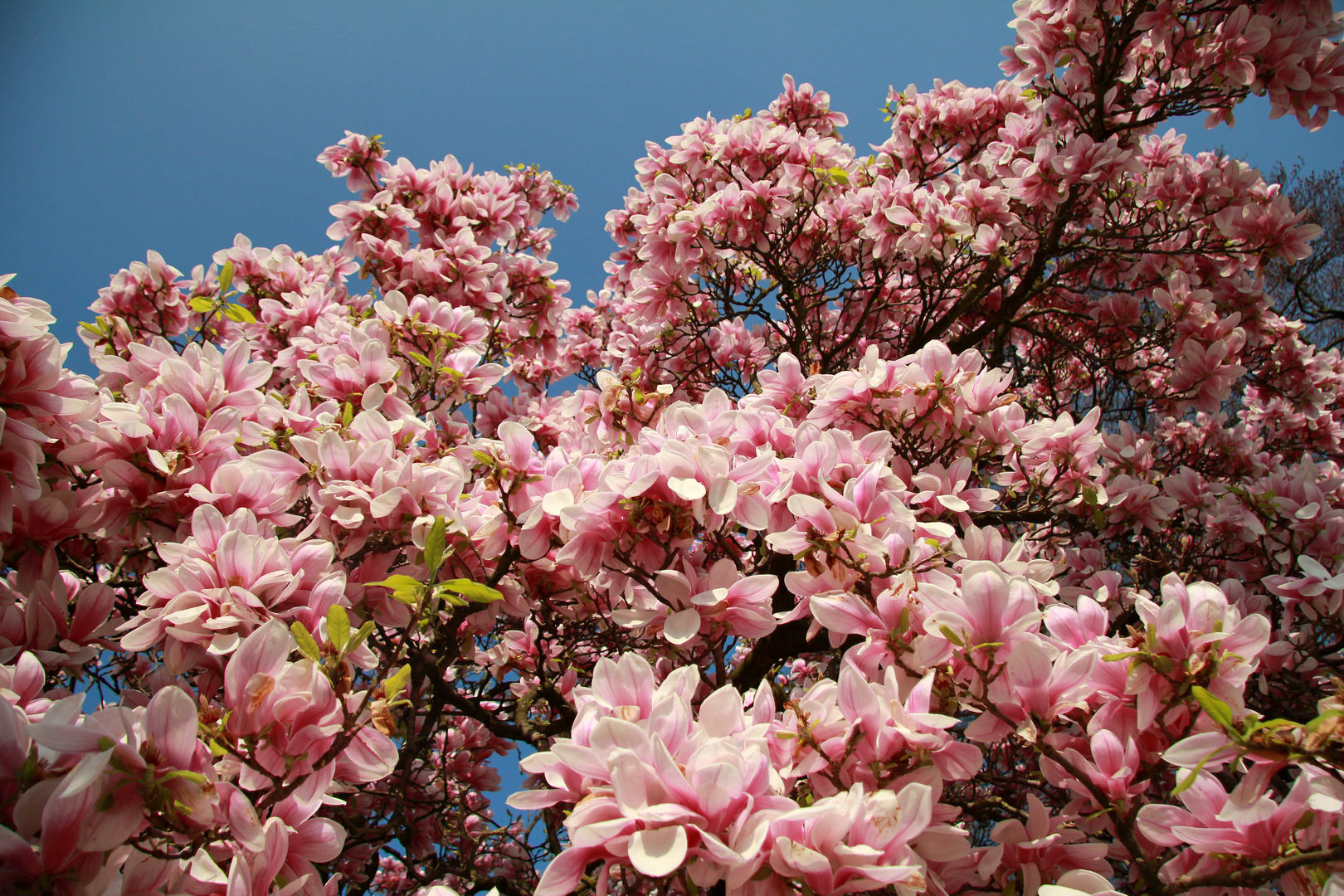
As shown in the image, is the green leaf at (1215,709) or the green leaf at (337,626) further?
the green leaf at (337,626)

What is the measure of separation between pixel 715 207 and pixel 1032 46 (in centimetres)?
166

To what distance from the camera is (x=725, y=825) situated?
0.88 m

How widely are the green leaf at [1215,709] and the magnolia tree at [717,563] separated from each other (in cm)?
1

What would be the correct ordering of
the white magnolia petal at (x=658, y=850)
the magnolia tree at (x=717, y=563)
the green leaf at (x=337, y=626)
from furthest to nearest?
the green leaf at (x=337, y=626) < the magnolia tree at (x=717, y=563) < the white magnolia petal at (x=658, y=850)

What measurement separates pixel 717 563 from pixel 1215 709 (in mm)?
841

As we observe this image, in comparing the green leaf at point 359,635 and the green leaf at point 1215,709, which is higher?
the green leaf at point 359,635

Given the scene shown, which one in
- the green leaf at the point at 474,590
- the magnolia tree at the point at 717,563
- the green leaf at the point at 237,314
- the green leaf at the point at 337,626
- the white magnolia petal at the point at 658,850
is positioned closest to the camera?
the white magnolia petal at the point at 658,850

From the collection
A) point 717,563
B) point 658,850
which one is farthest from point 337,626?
point 717,563

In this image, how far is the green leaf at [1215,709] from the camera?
34.4 inches

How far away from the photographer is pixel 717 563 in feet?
4.50

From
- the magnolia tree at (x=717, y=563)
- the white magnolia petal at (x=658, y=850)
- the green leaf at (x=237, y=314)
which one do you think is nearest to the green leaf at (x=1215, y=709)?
the magnolia tree at (x=717, y=563)

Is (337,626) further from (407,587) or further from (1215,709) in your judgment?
(1215,709)

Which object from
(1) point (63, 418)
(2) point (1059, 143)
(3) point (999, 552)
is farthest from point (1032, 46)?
(1) point (63, 418)

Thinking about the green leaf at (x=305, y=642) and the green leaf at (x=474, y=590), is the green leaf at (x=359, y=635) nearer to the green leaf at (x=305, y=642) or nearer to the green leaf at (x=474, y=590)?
the green leaf at (x=305, y=642)
